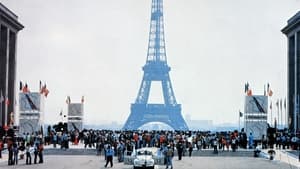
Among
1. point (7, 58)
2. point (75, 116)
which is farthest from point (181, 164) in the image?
point (7, 58)

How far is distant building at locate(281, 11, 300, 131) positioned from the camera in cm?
9050

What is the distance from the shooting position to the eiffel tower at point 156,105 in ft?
378

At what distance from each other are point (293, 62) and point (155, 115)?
31.1 m

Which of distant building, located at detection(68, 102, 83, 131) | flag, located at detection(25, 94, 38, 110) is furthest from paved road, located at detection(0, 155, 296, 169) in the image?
distant building, located at detection(68, 102, 83, 131)

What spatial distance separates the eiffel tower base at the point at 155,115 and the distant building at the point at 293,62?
68.6 ft

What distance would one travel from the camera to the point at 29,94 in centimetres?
4997

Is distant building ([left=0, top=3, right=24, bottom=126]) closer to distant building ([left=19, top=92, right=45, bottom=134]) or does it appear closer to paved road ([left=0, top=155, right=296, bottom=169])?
distant building ([left=19, top=92, right=45, bottom=134])

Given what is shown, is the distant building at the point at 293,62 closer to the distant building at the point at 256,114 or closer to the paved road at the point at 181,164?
the distant building at the point at 256,114

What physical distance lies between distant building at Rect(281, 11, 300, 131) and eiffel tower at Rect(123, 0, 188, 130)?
20912 mm

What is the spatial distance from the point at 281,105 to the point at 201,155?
117ft

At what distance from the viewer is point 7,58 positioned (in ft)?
287

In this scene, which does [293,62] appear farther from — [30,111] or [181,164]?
[181,164]

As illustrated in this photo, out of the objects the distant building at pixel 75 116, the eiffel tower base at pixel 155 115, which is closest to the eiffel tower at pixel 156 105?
the eiffel tower base at pixel 155 115

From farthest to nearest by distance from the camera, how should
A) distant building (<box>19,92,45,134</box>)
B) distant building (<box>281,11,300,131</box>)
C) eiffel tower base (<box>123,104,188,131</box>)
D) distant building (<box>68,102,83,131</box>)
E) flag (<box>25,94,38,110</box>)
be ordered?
eiffel tower base (<box>123,104,188,131</box>) < distant building (<box>281,11,300,131</box>) < distant building (<box>68,102,83,131</box>) < distant building (<box>19,92,45,134</box>) < flag (<box>25,94,38,110</box>)
